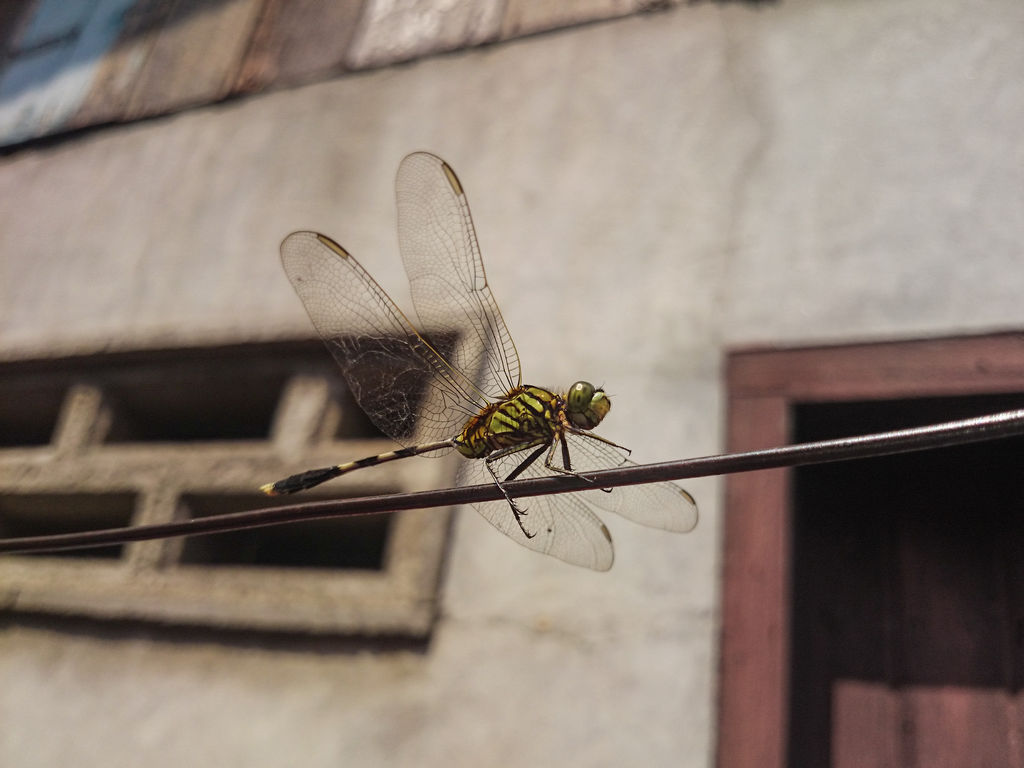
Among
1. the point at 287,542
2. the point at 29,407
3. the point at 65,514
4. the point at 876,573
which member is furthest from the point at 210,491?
the point at 876,573

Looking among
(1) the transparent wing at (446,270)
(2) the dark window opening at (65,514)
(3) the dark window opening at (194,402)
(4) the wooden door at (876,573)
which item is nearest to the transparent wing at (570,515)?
(1) the transparent wing at (446,270)

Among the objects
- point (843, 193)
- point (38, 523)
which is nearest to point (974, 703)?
point (843, 193)

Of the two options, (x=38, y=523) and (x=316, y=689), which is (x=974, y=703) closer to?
(x=316, y=689)

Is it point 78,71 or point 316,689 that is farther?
point 78,71

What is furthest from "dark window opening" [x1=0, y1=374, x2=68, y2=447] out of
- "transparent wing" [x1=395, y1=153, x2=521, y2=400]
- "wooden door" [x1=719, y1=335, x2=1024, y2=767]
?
"wooden door" [x1=719, y1=335, x2=1024, y2=767]

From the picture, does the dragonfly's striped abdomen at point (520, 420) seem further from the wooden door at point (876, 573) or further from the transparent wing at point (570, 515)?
the wooden door at point (876, 573)

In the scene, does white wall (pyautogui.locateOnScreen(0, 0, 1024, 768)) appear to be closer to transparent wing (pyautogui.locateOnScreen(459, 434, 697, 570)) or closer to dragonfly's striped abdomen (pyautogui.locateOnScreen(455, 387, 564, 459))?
transparent wing (pyautogui.locateOnScreen(459, 434, 697, 570))
